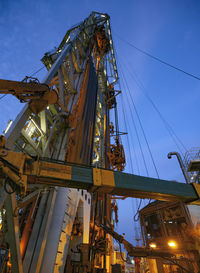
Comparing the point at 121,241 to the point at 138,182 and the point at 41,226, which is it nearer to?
the point at 41,226

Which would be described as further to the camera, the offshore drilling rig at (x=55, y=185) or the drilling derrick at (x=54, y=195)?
the drilling derrick at (x=54, y=195)

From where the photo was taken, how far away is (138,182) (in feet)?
10.7

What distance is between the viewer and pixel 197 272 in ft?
24.4

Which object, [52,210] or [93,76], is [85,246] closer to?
[52,210]

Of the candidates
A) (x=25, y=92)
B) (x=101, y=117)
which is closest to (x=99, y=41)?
(x=101, y=117)

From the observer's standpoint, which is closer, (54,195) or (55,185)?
(55,185)

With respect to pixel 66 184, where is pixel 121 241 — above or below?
below

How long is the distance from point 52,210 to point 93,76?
1178 cm

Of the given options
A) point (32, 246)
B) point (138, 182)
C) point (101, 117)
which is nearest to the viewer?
point (138, 182)

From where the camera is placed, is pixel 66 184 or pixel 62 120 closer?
pixel 66 184

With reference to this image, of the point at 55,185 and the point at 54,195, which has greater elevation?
the point at 54,195

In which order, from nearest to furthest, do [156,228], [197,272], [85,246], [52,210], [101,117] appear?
1. [52,210]
2. [85,246]
3. [197,272]
4. [156,228]
5. [101,117]

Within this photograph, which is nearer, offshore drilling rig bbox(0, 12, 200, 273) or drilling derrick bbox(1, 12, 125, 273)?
offshore drilling rig bbox(0, 12, 200, 273)

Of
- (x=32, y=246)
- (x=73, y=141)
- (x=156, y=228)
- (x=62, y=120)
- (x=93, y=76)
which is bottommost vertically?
(x=32, y=246)
